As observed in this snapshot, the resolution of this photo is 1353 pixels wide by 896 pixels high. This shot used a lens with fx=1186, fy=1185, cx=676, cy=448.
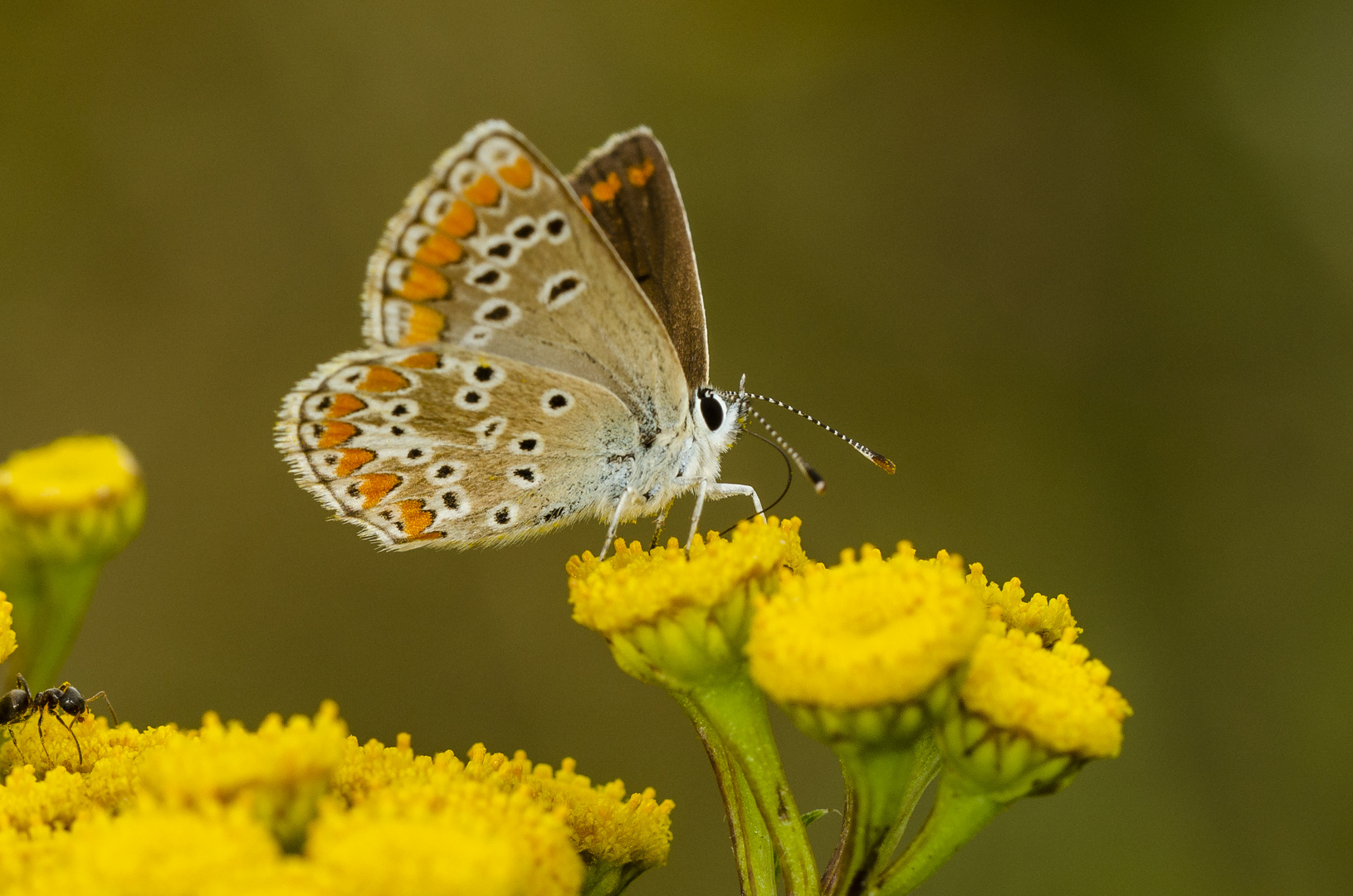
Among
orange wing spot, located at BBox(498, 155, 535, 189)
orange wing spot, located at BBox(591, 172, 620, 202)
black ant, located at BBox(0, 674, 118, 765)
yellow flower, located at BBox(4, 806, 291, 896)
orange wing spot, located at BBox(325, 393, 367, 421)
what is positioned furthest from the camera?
orange wing spot, located at BBox(591, 172, 620, 202)

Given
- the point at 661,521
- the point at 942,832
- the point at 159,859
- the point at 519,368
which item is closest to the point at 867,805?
the point at 942,832

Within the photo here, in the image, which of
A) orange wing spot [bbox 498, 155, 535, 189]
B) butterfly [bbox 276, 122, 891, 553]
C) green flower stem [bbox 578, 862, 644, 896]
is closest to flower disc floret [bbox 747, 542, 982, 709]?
green flower stem [bbox 578, 862, 644, 896]

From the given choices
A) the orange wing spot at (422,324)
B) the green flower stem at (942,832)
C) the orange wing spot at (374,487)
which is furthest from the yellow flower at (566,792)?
the orange wing spot at (422,324)

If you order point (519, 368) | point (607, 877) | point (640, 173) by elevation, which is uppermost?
point (640, 173)

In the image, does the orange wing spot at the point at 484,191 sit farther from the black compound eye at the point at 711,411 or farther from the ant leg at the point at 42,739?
the ant leg at the point at 42,739

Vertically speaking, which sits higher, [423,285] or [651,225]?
[651,225]

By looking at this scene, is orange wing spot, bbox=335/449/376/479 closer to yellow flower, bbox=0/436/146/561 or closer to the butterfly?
A: the butterfly

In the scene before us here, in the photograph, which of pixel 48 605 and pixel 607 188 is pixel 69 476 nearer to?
pixel 48 605

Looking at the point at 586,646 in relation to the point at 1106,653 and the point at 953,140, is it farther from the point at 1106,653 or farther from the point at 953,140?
the point at 953,140

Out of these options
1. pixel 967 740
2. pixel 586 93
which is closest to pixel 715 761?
pixel 967 740
